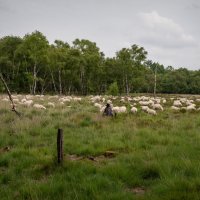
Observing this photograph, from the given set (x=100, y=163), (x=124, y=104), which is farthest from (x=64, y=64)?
(x=100, y=163)

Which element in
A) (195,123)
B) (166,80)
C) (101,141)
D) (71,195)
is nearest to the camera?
(71,195)

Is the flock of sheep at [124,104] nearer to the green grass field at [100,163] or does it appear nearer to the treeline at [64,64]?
the green grass field at [100,163]

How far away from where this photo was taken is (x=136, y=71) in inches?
2430

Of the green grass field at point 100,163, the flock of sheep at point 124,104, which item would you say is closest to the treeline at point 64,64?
the flock of sheep at point 124,104

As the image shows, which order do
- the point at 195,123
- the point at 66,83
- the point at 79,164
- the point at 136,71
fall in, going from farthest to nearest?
the point at 66,83 < the point at 136,71 < the point at 195,123 < the point at 79,164

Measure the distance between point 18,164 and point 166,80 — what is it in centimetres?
8488

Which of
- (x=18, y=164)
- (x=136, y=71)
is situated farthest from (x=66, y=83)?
(x=18, y=164)

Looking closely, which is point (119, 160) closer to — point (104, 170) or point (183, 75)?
point (104, 170)

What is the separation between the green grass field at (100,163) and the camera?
5.69 metres

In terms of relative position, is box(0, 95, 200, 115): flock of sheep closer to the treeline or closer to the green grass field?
the green grass field

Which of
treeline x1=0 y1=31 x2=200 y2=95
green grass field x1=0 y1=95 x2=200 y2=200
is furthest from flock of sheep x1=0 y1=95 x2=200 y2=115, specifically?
treeline x1=0 y1=31 x2=200 y2=95

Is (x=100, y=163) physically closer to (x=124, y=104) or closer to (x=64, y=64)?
(x=124, y=104)

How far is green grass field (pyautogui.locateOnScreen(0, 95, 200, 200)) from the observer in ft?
18.7

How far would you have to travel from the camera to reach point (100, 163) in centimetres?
765
